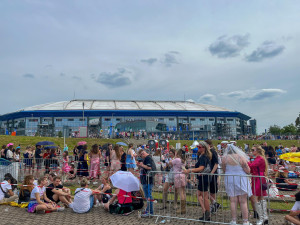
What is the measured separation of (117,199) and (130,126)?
49280mm

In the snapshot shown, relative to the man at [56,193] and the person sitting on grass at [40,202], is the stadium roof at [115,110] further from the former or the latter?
the person sitting on grass at [40,202]

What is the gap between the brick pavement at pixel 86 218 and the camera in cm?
682

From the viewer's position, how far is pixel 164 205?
7750 mm

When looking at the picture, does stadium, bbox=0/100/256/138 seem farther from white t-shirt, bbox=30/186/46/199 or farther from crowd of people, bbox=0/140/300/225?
white t-shirt, bbox=30/186/46/199

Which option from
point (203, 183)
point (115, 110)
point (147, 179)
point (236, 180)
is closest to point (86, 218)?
point (147, 179)

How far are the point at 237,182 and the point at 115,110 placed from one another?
6188 centimetres

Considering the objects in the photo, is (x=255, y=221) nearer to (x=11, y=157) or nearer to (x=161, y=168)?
(x=161, y=168)

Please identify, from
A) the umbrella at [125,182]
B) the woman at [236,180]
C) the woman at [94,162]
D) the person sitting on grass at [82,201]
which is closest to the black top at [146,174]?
the umbrella at [125,182]

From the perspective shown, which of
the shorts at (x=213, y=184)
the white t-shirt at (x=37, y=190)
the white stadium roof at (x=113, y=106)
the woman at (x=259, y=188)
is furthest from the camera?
the white stadium roof at (x=113, y=106)

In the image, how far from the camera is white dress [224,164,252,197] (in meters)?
6.01

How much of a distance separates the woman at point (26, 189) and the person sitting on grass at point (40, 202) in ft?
2.05

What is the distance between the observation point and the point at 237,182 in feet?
19.8

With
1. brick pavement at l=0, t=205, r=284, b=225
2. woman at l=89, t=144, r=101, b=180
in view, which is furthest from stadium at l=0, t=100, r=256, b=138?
brick pavement at l=0, t=205, r=284, b=225

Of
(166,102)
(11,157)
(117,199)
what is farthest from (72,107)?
(117,199)
